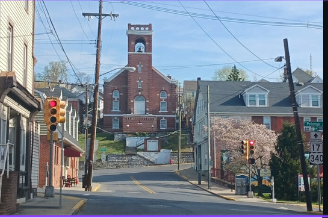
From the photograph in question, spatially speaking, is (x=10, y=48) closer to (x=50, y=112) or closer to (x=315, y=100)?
(x=50, y=112)

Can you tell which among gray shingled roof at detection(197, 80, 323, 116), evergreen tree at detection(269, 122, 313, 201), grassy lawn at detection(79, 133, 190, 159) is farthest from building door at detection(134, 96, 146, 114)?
evergreen tree at detection(269, 122, 313, 201)

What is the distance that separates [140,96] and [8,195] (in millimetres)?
65455

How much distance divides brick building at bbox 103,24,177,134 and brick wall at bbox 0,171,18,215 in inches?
2503

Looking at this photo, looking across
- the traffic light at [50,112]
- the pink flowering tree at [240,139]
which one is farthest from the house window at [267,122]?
the traffic light at [50,112]

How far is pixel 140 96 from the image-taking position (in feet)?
264

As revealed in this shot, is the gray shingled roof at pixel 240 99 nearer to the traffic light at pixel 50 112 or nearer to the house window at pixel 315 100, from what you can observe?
the house window at pixel 315 100

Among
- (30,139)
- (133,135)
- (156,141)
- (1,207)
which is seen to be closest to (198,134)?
(156,141)

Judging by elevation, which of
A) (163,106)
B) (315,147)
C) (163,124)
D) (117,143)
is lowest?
(315,147)

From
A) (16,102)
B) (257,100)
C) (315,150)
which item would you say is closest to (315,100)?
(257,100)

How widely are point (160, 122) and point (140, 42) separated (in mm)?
13102

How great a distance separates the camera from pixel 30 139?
23.0 metres

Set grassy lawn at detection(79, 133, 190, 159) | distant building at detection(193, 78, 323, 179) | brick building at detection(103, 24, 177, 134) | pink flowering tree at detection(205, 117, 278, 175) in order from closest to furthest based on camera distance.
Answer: pink flowering tree at detection(205, 117, 278, 175) < distant building at detection(193, 78, 323, 179) < grassy lawn at detection(79, 133, 190, 159) < brick building at detection(103, 24, 177, 134)

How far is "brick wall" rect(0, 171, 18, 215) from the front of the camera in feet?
49.3

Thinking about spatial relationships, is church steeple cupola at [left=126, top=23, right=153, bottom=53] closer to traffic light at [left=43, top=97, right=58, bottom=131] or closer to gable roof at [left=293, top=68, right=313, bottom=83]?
gable roof at [left=293, top=68, right=313, bottom=83]
